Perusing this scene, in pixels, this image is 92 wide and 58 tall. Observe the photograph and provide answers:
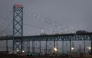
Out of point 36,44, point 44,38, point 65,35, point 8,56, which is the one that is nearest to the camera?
point 8,56

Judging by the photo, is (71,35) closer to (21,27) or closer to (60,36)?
(60,36)

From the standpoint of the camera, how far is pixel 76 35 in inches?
4749

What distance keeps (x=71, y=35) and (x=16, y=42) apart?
28.4 metres

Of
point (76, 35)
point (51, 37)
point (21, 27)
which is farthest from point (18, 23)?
point (76, 35)

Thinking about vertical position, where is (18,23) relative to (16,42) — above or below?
above

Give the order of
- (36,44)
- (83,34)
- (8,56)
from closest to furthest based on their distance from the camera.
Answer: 1. (8,56)
2. (83,34)
3. (36,44)

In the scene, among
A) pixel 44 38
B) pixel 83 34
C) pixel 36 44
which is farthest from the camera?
pixel 36 44

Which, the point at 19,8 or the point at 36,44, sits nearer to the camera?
the point at 19,8

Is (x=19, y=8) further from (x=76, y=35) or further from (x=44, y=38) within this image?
(x=76, y=35)

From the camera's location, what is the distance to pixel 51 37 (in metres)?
132

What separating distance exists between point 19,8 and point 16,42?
17467 millimetres

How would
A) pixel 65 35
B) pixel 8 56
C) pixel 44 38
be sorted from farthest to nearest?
pixel 44 38 < pixel 65 35 < pixel 8 56

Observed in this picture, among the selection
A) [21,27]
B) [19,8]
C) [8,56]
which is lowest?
[8,56]

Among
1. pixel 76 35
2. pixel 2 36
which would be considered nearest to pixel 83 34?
pixel 76 35
